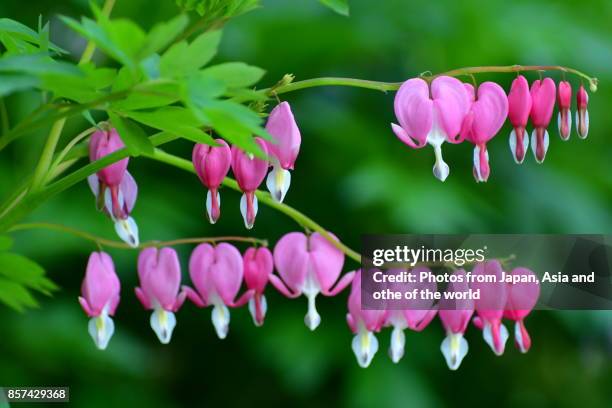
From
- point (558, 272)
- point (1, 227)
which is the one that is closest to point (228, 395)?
point (558, 272)

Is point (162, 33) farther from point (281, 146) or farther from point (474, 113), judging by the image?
point (474, 113)

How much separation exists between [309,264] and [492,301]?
21 centimetres

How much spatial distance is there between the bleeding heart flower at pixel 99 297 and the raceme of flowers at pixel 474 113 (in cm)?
37

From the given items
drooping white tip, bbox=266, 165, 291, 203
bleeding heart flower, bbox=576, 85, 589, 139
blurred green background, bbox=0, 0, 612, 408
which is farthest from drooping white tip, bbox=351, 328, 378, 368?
blurred green background, bbox=0, 0, 612, 408

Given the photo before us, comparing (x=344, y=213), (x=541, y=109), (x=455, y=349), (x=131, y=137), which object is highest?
(x=344, y=213)

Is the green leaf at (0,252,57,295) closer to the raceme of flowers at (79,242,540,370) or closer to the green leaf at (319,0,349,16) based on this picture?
the raceme of flowers at (79,242,540,370)

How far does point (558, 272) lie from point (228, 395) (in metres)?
1.83

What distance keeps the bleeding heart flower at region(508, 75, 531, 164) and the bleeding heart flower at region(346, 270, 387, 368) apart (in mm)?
227

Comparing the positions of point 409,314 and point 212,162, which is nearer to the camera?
point 212,162

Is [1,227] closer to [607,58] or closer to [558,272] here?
[558,272]

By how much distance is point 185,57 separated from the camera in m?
0.69

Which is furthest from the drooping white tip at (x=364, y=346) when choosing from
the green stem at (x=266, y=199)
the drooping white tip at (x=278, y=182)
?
the drooping white tip at (x=278, y=182)

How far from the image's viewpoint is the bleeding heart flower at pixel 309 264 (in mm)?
1020

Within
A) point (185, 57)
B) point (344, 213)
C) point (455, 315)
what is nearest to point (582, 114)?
point (455, 315)
